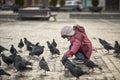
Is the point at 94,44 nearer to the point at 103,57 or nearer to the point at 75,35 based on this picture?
the point at 103,57

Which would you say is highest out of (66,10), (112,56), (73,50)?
(73,50)

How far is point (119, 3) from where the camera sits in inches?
1956

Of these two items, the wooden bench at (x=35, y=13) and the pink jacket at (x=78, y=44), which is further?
the wooden bench at (x=35, y=13)

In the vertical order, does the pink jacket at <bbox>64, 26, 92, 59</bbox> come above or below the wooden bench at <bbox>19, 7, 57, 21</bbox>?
above

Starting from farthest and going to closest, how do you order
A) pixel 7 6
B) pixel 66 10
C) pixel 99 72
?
pixel 7 6 → pixel 66 10 → pixel 99 72

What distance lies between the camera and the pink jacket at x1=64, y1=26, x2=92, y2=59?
963 cm

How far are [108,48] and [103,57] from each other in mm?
673

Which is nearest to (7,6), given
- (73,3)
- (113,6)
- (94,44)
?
(73,3)

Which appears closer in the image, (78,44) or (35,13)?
(78,44)

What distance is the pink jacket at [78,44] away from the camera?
9.63 metres

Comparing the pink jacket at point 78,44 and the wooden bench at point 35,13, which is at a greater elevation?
the pink jacket at point 78,44

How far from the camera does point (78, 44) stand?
32.0ft

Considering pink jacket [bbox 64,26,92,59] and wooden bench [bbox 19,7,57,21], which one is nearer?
pink jacket [bbox 64,26,92,59]

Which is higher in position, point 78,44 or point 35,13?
point 78,44
